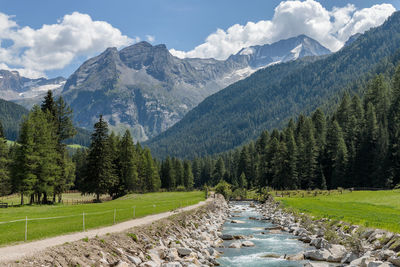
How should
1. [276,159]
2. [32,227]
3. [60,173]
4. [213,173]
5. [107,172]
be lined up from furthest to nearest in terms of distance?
[213,173]
[276,159]
[107,172]
[60,173]
[32,227]

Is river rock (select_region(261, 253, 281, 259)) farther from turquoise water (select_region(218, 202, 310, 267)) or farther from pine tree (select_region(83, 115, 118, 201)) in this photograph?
pine tree (select_region(83, 115, 118, 201))

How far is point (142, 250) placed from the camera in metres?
20.9

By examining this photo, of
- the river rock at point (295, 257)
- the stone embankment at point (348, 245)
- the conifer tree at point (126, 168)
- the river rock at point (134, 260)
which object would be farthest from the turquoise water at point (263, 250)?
the conifer tree at point (126, 168)

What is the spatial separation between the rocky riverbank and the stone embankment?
7.52 m

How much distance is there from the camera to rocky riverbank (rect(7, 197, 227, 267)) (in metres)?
15.4

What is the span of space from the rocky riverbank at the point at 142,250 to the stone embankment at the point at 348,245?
752 centimetres

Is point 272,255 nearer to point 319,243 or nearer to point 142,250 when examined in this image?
point 319,243

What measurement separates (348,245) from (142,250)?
14.9 meters

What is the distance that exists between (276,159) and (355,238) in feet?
259

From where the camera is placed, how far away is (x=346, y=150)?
87.2 metres

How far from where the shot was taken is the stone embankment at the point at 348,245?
1830 centimetres

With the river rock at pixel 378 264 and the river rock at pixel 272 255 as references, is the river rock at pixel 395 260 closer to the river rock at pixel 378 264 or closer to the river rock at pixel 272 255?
the river rock at pixel 378 264

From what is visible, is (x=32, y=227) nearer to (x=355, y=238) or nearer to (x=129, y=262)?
(x=129, y=262)

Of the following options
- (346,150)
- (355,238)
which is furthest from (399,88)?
(355,238)
